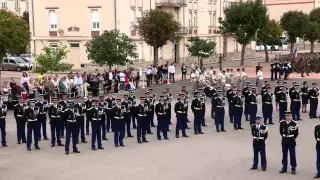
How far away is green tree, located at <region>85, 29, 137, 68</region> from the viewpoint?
33375 mm

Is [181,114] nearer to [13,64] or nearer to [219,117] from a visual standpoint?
[219,117]

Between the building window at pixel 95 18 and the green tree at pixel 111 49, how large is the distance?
11447 millimetres

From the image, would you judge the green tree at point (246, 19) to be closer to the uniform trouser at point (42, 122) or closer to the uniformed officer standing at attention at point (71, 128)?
the uniform trouser at point (42, 122)

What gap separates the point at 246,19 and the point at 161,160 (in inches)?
1393

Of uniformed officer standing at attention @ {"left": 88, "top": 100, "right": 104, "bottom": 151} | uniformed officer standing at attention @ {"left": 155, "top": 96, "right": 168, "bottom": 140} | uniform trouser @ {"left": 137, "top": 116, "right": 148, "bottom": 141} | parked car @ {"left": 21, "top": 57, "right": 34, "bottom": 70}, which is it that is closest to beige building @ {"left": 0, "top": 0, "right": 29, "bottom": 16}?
parked car @ {"left": 21, "top": 57, "right": 34, "bottom": 70}

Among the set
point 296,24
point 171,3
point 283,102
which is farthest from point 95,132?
point 296,24

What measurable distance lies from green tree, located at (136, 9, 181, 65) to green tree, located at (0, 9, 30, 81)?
375 inches

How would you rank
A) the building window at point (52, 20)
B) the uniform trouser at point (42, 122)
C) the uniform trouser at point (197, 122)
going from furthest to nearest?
1. the building window at point (52, 20)
2. the uniform trouser at point (197, 122)
3. the uniform trouser at point (42, 122)

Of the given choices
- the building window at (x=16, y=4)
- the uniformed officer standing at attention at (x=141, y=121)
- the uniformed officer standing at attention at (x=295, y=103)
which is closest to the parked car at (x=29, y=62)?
the building window at (x=16, y=4)

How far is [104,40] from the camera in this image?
33375 millimetres

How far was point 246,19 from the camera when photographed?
50125 millimetres

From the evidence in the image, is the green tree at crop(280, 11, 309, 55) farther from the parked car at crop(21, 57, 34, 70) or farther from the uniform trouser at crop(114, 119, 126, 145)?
the uniform trouser at crop(114, 119, 126, 145)

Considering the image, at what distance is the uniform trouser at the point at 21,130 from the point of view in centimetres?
1944

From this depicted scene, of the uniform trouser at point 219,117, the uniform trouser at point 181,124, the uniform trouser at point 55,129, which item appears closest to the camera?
the uniform trouser at point 55,129
